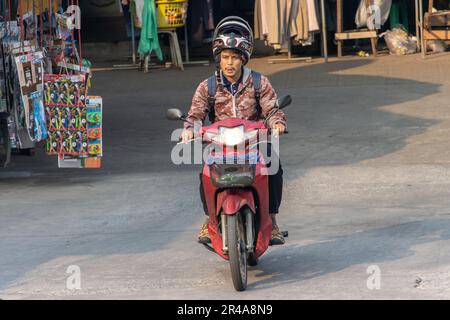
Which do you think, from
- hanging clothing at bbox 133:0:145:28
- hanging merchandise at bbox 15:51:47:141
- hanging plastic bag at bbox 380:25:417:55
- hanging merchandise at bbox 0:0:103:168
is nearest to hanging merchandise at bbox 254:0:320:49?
hanging plastic bag at bbox 380:25:417:55

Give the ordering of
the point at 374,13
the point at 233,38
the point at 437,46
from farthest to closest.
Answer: the point at 437,46 → the point at 374,13 → the point at 233,38

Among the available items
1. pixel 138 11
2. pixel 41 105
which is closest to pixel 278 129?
pixel 41 105

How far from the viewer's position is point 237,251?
6727 millimetres

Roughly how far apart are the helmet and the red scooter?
1.43 feet

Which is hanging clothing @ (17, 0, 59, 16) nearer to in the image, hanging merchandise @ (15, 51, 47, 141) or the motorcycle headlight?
hanging merchandise @ (15, 51, 47, 141)

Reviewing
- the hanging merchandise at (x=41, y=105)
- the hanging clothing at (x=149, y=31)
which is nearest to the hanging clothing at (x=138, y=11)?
the hanging clothing at (x=149, y=31)

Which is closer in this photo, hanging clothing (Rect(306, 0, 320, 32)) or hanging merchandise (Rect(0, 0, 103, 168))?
hanging merchandise (Rect(0, 0, 103, 168))

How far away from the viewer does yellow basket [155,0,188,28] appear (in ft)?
54.2

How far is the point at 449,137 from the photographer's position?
1198 cm

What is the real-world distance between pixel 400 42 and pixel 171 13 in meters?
3.35

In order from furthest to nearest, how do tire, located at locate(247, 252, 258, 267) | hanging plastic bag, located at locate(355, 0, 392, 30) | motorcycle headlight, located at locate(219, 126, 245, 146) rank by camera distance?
hanging plastic bag, located at locate(355, 0, 392, 30) < tire, located at locate(247, 252, 258, 267) < motorcycle headlight, located at locate(219, 126, 245, 146)

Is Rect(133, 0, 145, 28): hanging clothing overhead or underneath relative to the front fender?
overhead

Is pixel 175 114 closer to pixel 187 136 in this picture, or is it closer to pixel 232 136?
pixel 187 136
